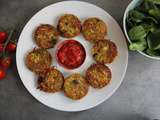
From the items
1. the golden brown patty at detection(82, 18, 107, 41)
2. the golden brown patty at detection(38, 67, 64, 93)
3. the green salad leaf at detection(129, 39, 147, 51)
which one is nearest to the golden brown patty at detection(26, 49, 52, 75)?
the golden brown patty at detection(38, 67, 64, 93)

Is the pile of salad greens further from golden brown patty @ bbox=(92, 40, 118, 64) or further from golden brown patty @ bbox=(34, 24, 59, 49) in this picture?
golden brown patty @ bbox=(34, 24, 59, 49)

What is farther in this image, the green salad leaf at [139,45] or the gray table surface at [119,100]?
the gray table surface at [119,100]

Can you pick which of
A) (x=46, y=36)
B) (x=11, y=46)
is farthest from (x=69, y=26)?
(x=11, y=46)

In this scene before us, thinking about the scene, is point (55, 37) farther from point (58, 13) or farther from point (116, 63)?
point (116, 63)

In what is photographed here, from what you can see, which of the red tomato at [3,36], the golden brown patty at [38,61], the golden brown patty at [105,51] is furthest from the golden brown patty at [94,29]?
the red tomato at [3,36]

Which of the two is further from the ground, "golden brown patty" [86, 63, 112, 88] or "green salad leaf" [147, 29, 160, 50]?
"green salad leaf" [147, 29, 160, 50]

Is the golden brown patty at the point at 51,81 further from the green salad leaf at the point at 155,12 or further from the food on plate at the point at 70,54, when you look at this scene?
the green salad leaf at the point at 155,12
